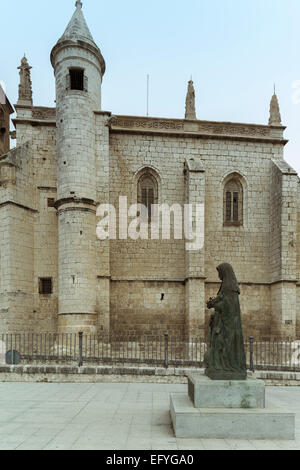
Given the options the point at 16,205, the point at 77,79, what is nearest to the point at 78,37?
the point at 77,79

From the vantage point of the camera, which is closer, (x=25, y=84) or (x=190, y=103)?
(x=25, y=84)

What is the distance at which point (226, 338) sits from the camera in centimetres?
546

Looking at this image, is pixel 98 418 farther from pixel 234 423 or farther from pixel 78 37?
pixel 78 37

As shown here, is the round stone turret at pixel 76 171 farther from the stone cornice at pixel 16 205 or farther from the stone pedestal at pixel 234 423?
the stone pedestal at pixel 234 423

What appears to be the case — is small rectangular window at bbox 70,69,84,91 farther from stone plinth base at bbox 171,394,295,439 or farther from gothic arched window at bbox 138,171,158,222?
stone plinth base at bbox 171,394,295,439

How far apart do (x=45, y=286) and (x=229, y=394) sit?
12532mm

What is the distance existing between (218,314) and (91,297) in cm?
1001

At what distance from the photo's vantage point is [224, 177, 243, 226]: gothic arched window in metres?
17.8

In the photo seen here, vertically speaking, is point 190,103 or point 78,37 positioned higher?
point 78,37

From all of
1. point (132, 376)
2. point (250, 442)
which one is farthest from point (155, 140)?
point (250, 442)

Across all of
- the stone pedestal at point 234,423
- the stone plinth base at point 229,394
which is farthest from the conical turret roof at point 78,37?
the stone pedestal at point 234,423

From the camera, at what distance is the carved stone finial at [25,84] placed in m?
16.9

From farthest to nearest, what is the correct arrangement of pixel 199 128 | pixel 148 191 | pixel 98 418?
pixel 199 128, pixel 148 191, pixel 98 418

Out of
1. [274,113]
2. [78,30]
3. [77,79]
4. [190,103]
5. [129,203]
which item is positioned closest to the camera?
[78,30]
